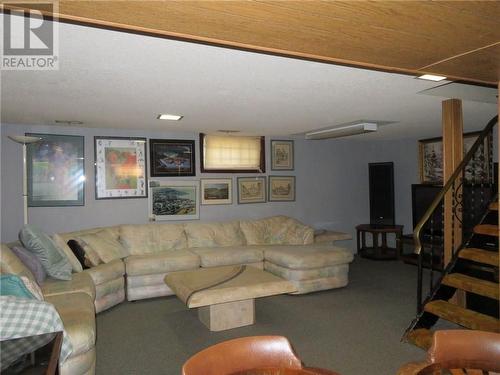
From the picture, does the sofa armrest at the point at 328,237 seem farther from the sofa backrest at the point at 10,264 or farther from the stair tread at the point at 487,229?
the sofa backrest at the point at 10,264

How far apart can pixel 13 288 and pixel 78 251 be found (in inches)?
75.0

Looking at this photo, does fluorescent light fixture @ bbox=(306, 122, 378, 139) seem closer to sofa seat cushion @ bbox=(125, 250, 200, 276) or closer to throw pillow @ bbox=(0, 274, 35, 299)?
sofa seat cushion @ bbox=(125, 250, 200, 276)

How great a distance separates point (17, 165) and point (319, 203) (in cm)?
513

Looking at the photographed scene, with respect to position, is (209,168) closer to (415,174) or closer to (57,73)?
(57,73)

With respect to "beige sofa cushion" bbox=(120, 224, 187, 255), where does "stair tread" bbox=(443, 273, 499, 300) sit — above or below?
below

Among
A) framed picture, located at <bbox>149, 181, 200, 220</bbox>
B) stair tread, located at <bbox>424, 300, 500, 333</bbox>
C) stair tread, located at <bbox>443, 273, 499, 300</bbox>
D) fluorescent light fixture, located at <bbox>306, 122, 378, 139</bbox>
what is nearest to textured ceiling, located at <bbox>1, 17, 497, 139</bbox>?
fluorescent light fixture, located at <bbox>306, 122, 378, 139</bbox>

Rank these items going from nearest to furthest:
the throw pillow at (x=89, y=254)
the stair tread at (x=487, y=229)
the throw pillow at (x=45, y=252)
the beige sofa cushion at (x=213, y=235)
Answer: the stair tread at (x=487, y=229) < the throw pillow at (x=45, y=252) < the throw pillow at (x=89, y=254) < the beige sofa cushion at (x=213, y=235)

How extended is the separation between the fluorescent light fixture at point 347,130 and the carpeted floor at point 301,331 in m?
2.27

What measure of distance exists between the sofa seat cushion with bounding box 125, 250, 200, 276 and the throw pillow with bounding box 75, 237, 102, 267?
0.38 meters

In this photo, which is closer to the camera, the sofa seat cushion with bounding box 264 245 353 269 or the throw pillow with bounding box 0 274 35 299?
the throw pillow with bounding box 0 274 35 299

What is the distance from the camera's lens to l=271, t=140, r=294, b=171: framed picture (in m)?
6.67

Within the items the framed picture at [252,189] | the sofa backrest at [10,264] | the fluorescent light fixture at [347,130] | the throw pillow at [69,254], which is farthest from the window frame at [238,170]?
the sofa backrest at [10,264]

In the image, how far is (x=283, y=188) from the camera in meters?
6.77

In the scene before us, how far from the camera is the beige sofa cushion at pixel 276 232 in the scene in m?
5.85
